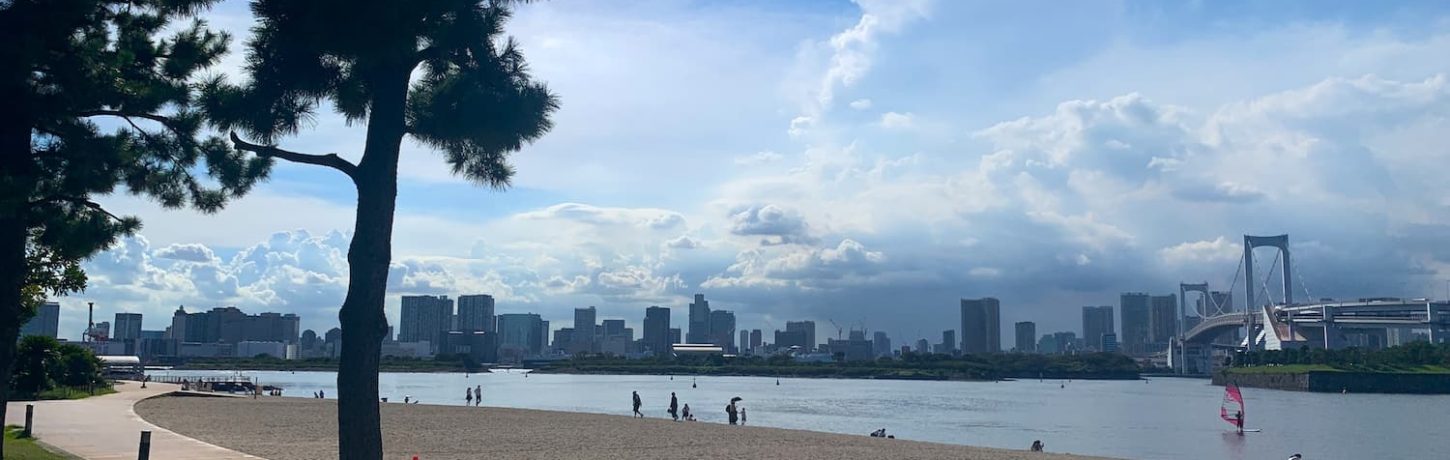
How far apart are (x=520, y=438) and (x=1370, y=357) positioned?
105m

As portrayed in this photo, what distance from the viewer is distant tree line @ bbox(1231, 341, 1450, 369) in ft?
349

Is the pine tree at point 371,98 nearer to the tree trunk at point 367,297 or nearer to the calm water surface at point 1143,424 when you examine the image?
the tree trunk at point 367,297

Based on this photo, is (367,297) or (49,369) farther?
(49,369)

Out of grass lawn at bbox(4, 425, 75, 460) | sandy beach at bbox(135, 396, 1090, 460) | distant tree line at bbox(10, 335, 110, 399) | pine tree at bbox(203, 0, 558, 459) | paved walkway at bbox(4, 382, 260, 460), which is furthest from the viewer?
distant tree line at bbox(10, 335, 110, 399)

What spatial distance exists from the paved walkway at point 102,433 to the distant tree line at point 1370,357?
4195 inches

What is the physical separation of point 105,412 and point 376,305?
20929 mm

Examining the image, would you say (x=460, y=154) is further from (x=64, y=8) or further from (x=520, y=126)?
(x=64, y=8)

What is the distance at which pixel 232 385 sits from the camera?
5475cm

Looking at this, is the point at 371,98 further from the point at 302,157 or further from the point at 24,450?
the point at 24,450

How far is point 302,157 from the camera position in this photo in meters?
8.44

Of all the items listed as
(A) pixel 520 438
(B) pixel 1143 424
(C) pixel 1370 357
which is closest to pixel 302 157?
(A) pixel 520 438

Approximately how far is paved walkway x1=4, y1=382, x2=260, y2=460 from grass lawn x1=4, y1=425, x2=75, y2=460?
345mm

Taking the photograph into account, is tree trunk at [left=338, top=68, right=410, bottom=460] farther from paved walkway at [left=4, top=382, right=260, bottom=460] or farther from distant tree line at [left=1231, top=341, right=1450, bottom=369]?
distant tree line at [left=1231, top=341, right=1450, bottom=369]

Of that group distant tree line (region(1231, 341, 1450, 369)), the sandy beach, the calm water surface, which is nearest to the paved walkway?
the sandy beach
